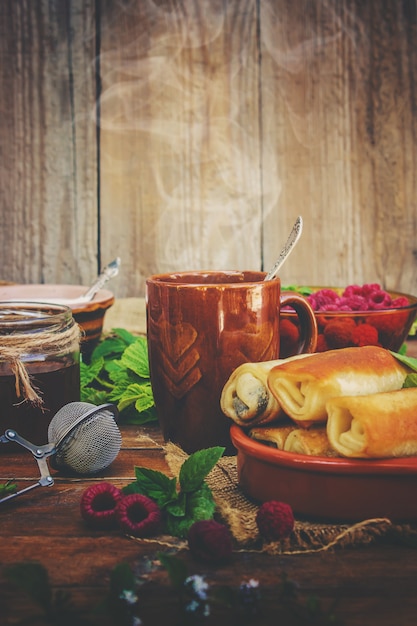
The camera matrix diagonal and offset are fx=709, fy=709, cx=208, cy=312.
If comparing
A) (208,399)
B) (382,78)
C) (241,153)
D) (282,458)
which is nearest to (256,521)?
(282,458)

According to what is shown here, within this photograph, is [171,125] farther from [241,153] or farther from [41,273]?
[41,273]

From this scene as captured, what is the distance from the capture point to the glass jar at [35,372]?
2.95ft

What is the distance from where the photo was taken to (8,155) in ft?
6.04

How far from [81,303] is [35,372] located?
0.99 feet

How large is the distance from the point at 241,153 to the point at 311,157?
184mm

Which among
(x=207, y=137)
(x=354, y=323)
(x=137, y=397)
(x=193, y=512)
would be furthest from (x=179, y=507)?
(x=207, y=137)

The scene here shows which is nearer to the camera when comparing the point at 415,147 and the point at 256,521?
the point at 256,521

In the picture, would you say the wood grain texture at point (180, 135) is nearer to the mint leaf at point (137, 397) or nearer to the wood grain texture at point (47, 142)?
the wood grain texture at point (47, 142)

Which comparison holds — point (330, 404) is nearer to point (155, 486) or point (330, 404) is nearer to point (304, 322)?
point (155, 486)

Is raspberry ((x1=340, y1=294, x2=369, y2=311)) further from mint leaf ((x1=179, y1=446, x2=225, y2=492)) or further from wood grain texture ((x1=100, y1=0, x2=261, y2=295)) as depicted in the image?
wood grain texture ((x1=100, y1=0, x2=261, y2=295))

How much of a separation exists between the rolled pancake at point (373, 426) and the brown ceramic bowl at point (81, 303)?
560 mm

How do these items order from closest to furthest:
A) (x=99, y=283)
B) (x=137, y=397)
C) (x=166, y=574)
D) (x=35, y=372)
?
(x=166, y=574) → (x=35, y=372) → (x=137, y=397) → (x=99, y=283)

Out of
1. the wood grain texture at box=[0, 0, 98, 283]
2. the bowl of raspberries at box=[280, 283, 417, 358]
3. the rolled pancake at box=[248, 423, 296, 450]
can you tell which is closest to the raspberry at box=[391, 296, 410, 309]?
the bowl of raspberries at box=[280, 283, 417, 358]

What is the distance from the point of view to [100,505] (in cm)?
69
